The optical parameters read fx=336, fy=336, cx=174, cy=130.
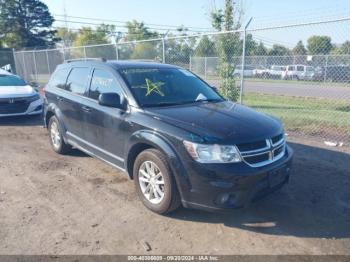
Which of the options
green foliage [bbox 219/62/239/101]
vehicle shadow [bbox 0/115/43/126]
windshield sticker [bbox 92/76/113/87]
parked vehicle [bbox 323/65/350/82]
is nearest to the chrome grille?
windshield sticker [bbox 92/76/113/87]

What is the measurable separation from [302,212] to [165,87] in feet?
7.90

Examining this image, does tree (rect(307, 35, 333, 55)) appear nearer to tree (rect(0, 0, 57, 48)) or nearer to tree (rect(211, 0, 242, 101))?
tree (rect(211, 0, 242, 101))

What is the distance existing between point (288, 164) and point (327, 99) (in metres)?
11.9

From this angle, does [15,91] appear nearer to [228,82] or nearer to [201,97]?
[228,82]

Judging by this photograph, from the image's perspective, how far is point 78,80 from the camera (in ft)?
18.1

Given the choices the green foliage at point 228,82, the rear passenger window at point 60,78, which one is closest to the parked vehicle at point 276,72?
the green foliage at point 228,82

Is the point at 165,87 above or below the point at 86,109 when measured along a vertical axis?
above

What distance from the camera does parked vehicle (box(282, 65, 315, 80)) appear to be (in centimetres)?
1669

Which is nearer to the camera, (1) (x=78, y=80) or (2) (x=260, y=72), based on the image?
(1) (x=78, y=80)

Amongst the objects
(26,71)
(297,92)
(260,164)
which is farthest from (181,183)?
(26,71)

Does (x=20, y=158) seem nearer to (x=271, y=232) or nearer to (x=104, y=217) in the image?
(x=104, y=217)

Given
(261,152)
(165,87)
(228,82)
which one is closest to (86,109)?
(165,87)

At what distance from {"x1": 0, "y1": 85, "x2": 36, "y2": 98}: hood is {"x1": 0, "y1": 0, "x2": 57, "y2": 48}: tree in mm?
44709

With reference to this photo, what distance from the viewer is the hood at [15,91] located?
9295 millimetres
